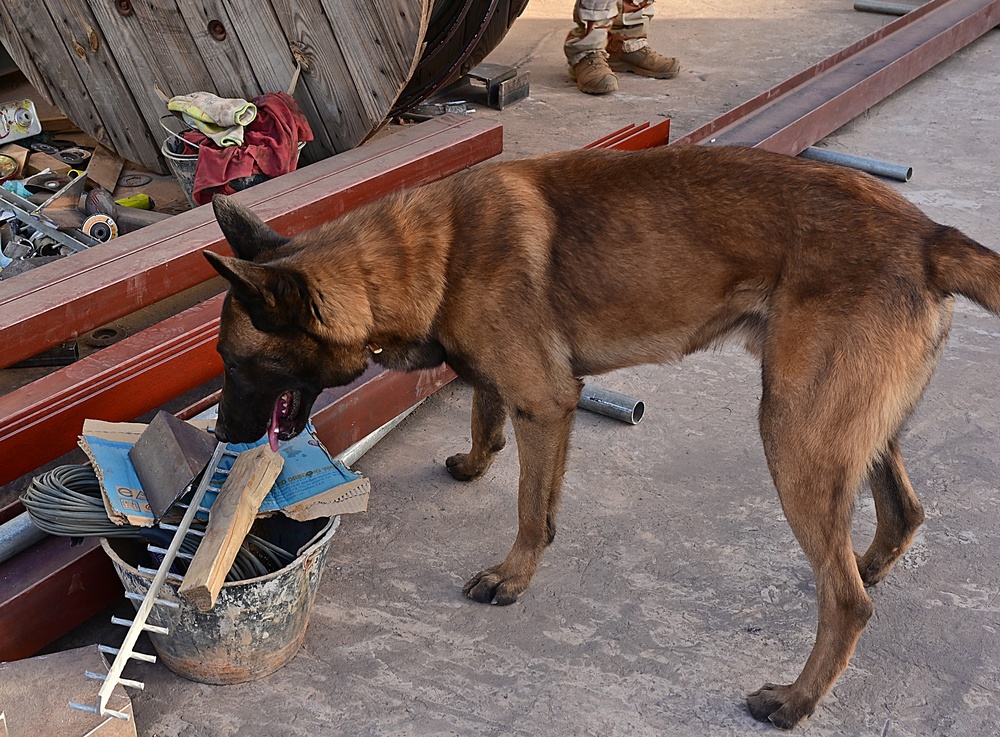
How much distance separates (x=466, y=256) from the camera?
9.12ft

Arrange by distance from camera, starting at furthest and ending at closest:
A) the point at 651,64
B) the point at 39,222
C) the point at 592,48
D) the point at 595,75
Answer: the point at 651,64 < the point at 592,48 < the point at 595,75 < the point at 39,222

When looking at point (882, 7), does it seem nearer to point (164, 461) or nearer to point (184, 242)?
point (184, 242)

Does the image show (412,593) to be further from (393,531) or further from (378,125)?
(378,125)

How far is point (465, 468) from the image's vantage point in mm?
3646

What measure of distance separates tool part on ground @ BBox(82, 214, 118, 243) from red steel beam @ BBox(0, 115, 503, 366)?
0.31 meters

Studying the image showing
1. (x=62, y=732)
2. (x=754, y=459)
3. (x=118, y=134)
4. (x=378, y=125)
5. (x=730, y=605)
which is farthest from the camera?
(x=118, y=134)

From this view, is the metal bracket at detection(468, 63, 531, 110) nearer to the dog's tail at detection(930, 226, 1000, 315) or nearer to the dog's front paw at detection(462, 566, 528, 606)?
the dog's front paw at detection(462, 566, 528, 606)

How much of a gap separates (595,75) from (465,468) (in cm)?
364

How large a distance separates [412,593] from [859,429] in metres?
1.42

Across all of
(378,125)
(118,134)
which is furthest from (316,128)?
(118,134)

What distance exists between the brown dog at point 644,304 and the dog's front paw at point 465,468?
58 centimetres

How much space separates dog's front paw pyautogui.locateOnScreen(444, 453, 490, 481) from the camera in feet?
12.0

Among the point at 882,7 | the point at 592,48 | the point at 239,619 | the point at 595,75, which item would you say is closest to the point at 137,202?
the point at 239,619

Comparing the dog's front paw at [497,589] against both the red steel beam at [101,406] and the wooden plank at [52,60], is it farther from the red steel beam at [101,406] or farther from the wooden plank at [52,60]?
the wooden plank at [52,60]
